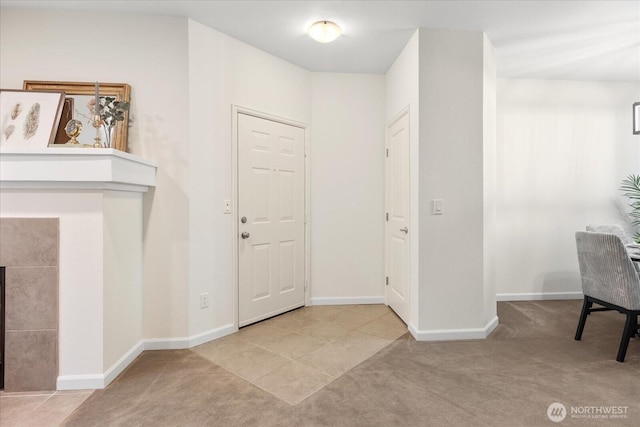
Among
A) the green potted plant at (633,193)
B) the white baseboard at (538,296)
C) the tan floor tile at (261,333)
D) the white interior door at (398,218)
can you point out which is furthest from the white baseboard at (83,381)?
the green potted plant at (633,193)

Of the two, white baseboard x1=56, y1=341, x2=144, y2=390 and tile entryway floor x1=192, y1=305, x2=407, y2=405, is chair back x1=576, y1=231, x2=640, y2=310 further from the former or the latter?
white baseboard x1=56, y1=341, x2=144, y2=390

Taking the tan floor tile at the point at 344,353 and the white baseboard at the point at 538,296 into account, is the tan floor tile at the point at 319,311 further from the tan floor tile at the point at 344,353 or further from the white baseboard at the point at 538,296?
the white baseboard at the point at 538,296

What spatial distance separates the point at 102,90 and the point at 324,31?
176cm

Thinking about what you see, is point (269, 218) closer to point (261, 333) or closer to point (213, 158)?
point (213, 158)

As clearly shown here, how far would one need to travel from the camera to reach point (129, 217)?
2.34 metres

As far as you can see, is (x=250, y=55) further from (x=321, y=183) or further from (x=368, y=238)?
(x=368, y=238)

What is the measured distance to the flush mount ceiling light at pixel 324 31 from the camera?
265 cm

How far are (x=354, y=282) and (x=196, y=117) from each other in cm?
232

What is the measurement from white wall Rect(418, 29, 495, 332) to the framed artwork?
2687mm

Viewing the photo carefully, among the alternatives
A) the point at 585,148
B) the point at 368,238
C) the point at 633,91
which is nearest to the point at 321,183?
the point at 368,238

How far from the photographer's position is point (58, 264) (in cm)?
201

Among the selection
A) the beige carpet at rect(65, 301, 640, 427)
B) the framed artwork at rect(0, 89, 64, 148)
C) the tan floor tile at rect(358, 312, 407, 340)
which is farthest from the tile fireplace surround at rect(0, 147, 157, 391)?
the tan floor tile at rect(358, 312, 407, 340)

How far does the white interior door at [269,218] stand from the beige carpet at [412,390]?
2.78 feet

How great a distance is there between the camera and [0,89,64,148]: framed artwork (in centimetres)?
220
